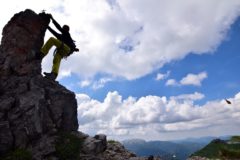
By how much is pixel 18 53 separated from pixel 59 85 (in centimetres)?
406

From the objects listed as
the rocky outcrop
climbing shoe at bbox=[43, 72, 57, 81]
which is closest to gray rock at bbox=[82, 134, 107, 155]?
the rocky outcrop

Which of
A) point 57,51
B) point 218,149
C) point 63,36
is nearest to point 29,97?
point 57,51

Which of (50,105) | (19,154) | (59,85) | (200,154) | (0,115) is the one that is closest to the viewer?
(19,154)

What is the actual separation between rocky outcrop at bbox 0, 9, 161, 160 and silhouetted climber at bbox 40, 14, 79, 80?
0.74m

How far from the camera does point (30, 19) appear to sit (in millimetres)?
27438

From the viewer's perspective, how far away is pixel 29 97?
950 inches

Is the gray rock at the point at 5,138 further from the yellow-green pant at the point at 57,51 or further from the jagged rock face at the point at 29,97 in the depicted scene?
the yellow-green pant at the point at 57,51

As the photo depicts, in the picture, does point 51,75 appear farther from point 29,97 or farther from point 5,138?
point 5,138

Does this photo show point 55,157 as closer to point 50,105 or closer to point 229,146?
point 50,105

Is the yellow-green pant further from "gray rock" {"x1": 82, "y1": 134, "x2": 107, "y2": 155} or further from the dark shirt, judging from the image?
"gray rock" {"x1": 82, "y1": 134, "x2": 107, "y2": 155}

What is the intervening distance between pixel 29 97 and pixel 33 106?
3.12 feet

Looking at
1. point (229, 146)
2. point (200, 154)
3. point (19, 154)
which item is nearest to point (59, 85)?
point (19, 154)

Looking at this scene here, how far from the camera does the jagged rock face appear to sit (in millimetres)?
22469

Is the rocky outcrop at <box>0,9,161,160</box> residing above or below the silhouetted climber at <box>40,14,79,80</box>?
below
